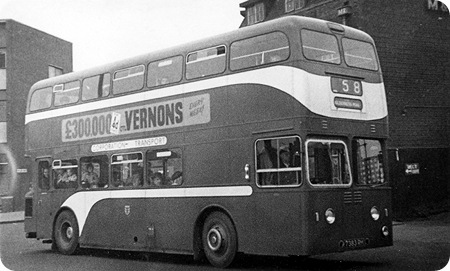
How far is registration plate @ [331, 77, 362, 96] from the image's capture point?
10000 millimetres

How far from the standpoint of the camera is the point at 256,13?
25469mm

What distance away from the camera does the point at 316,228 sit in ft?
31.0

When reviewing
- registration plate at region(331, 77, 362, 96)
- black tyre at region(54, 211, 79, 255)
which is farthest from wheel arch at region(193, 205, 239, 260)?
black tyre at region(54, 211, 79, 255)

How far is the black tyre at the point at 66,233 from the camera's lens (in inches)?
551

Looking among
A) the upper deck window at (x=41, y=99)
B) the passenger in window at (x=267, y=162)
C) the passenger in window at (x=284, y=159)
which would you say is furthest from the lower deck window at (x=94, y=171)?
the passenger in window at (x=284, y=159)

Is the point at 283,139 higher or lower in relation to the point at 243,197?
higher

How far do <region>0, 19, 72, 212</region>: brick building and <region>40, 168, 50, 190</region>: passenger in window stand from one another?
18.9m

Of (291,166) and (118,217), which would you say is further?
(118,217)

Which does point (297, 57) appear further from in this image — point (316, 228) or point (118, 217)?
point (118, 217)

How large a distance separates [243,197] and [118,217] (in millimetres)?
3593

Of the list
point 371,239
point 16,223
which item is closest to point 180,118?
point 371,239

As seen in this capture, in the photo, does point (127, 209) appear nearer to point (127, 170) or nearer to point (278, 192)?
point (127, 170)

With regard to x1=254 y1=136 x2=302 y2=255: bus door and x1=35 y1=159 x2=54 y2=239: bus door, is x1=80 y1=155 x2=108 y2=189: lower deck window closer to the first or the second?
x1=35 y1=159 x2=54 y2=239: bus door

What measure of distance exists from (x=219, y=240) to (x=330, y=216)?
211 cm
